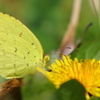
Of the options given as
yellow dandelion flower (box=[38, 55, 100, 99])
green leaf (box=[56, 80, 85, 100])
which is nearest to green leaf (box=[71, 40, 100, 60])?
yellow dandelion flower (box=[38, 55, 100, 99])

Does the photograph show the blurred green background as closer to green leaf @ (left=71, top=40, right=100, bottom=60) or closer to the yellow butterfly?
the yellow butterfly

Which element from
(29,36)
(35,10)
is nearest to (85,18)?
(35,10)

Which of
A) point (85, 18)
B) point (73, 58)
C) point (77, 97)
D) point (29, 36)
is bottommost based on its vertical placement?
point (77, 97)

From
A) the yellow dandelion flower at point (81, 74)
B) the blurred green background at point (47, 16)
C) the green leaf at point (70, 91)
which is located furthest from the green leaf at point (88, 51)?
the blurred green background at point (47, 16)

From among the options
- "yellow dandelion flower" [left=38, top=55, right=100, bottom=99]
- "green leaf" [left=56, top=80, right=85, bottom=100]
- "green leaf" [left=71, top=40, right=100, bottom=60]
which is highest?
"green leaf" [left=71, top=40, right=100, bottom=60]

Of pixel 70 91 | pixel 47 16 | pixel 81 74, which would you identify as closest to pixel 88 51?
pixel 81 74

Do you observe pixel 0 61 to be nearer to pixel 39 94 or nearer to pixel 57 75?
pixel 57 75

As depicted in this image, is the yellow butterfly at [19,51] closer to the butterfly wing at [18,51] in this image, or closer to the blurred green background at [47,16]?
the butterfly wing at [18,51]
